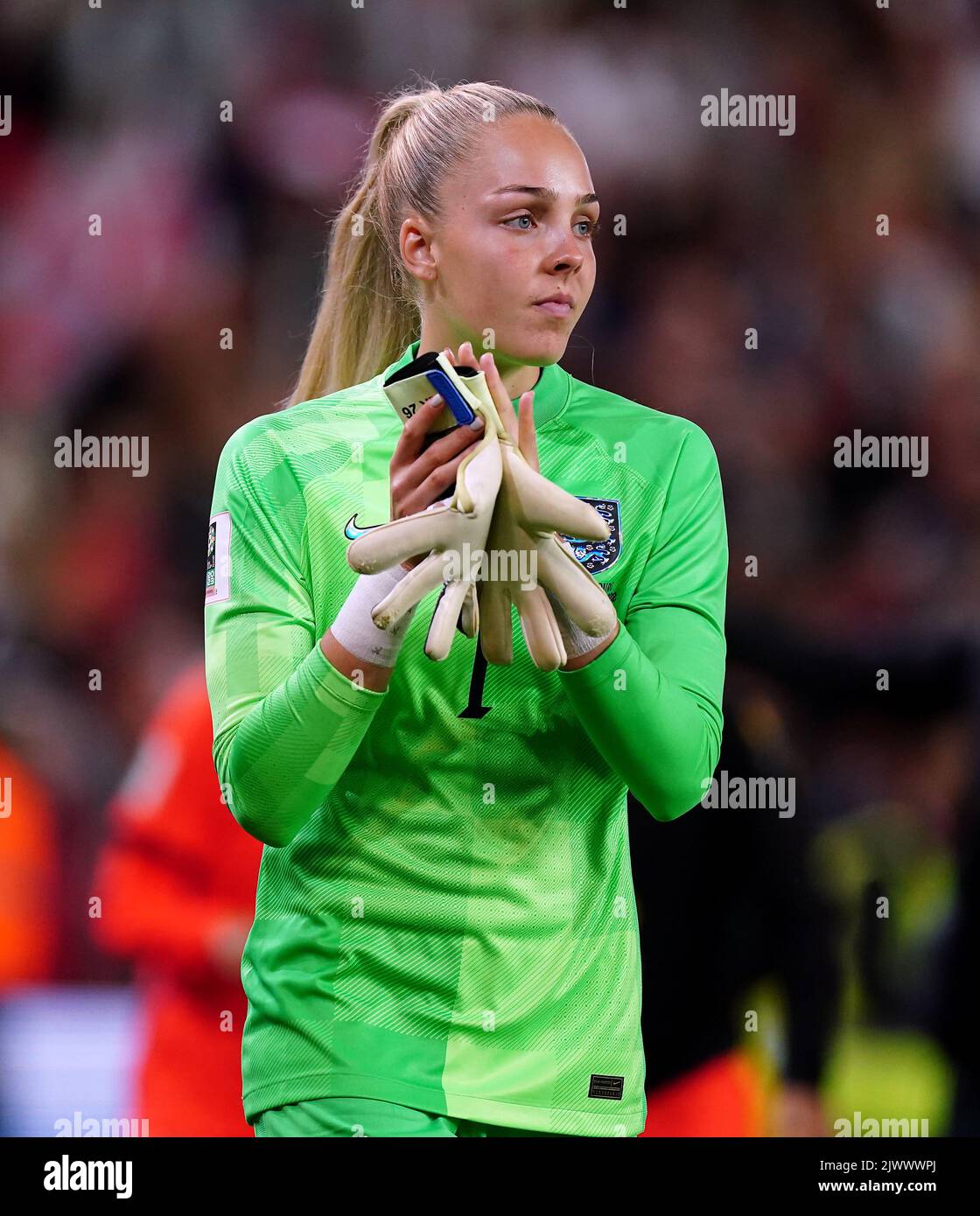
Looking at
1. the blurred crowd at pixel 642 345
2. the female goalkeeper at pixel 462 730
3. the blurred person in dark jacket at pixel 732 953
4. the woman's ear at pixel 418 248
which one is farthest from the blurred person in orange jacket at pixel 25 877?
the woman's ear at pixel 418 248

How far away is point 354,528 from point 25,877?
139 cm

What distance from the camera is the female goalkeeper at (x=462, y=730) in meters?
1.50

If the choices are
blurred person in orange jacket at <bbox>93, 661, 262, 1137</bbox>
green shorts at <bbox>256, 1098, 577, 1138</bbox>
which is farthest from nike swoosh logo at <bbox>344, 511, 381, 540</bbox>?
blurred person in orange jacket at <bbox>93, 661, 262, 1137</bbox>

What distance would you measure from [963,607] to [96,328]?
167 centimetres

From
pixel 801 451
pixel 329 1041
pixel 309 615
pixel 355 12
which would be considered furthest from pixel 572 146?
pixel 355 12

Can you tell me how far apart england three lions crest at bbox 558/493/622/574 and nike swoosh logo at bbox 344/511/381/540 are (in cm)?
21

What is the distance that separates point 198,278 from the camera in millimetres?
2982

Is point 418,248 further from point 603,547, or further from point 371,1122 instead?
point 371,1122

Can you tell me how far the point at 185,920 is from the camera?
2623 millimetres

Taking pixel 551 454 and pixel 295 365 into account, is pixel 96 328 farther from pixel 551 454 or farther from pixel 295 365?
pixel 551 454

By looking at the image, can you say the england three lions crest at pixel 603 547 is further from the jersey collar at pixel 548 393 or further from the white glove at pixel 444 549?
the white glove at pixel 444 549

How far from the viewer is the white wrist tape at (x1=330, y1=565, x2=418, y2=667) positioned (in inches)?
57.1

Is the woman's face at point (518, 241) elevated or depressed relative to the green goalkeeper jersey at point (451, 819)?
elevated

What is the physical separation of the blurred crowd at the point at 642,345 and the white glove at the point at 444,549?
1.33 meters
